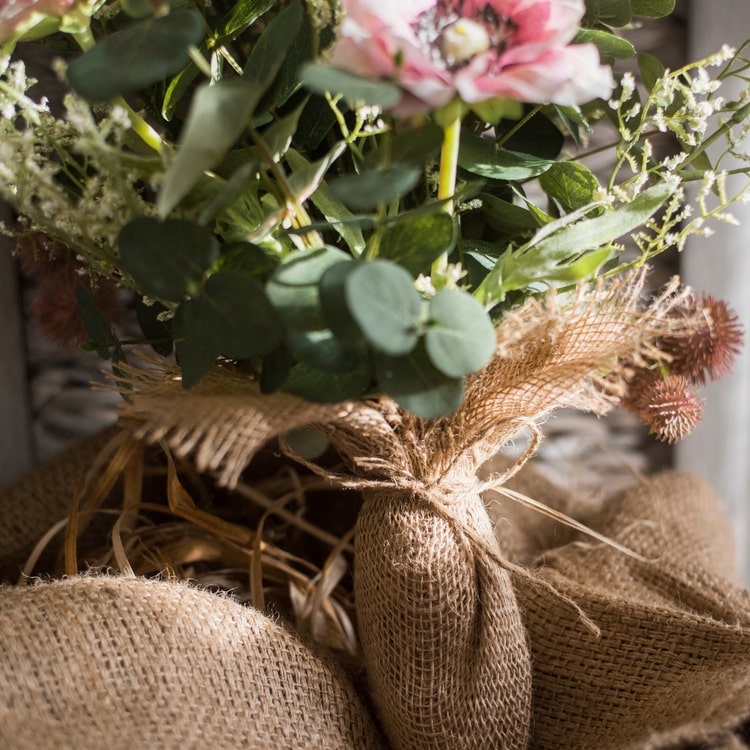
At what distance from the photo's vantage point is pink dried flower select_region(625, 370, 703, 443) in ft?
1.69

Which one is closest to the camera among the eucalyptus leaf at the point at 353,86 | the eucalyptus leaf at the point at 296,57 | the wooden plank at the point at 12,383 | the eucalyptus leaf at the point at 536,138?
the eucalyptus leaf at the point at 353,86

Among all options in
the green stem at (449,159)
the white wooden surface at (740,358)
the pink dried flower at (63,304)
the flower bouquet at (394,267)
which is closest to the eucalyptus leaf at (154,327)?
the flower bouquet at (394,267)

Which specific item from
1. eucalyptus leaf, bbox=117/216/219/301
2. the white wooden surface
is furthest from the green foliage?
the white wooden surface

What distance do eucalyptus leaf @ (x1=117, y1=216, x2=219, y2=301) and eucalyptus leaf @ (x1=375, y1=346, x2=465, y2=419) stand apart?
0.31 ft

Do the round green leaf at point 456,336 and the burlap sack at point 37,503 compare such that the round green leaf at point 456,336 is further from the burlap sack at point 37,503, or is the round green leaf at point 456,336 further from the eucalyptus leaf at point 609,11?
the burlap sack at point 37,503

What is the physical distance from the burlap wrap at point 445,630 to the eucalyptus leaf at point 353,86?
14cm

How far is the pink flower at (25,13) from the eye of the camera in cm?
37

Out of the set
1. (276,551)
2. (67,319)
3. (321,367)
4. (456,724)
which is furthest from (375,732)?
(67,319)

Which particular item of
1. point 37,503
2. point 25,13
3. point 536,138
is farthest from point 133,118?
point 37,503

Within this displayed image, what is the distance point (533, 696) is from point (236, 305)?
34 cm

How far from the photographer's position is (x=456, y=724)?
0.47 metres

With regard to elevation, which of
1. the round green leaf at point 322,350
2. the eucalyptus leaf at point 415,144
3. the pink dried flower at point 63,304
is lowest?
the pink dried flower at point 63,304

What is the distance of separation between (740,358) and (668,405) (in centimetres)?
29

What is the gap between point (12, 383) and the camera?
2.58 feet
